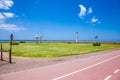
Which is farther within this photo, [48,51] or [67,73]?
[48,51]

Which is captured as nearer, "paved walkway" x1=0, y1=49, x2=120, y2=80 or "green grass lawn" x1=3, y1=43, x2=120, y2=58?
"paved walkway" x1=0, y1=49, x2=120, y2=80

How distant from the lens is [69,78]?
9.19m

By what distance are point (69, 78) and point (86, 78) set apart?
37.2 inches

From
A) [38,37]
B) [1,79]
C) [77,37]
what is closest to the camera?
[1,79]

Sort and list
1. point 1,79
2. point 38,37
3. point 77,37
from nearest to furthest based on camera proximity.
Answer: point 1,79 < point 38,37 < point 77,37

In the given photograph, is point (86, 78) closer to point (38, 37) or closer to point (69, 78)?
point (69, 78)

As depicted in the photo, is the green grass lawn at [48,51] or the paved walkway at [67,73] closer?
the paved walkway at [67,73]

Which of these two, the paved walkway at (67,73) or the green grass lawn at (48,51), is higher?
the green grass lawn at (48,51)

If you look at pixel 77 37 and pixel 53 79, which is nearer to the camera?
pixel 53 79

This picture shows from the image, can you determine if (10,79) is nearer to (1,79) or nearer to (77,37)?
(1,79)

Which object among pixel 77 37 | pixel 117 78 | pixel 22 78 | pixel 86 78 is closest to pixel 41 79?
pixel 22 78

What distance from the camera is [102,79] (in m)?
8.98

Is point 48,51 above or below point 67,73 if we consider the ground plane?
above

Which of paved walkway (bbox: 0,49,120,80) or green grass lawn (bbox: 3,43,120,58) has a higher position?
green grass lawn (bbox: 3,43,120,58)
